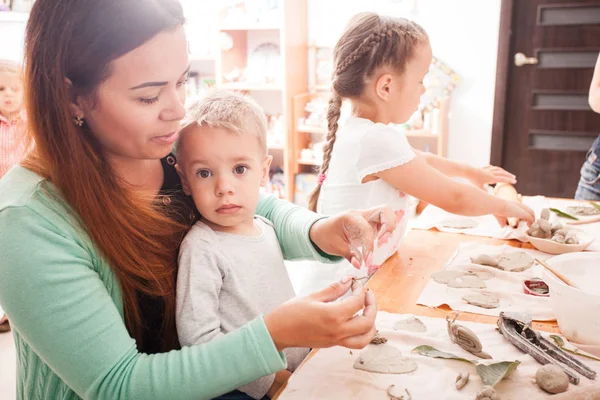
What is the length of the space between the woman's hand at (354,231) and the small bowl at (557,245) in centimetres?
53

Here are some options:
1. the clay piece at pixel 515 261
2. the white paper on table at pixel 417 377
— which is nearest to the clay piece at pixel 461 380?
Answer: the white paper on table at pixel 417 377

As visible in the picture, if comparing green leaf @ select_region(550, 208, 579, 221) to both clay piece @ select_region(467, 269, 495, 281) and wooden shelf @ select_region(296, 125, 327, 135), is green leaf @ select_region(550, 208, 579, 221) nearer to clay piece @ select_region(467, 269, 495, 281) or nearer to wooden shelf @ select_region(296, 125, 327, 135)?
clay piece @ select_region(467, 269, 495, 281)

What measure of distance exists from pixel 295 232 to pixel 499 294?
1.48 ft

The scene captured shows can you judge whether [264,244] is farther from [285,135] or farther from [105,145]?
[285,135]

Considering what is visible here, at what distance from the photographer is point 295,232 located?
3.78 feet

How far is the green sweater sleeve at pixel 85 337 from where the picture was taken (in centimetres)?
75

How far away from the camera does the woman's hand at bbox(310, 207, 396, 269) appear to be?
1042 mm

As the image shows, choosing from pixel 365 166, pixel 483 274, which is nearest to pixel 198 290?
pixel 483 274

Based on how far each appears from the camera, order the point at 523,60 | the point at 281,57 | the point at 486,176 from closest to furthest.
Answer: the point at 486,176 → the point at 523,60 → the point at 281,57

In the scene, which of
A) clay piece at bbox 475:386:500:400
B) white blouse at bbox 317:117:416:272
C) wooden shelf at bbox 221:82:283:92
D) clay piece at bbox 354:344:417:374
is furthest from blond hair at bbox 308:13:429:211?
wooden shelf at bbox 221:82:283:92

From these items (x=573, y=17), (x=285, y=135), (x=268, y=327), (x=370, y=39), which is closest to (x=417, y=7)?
(x=573, y=17)

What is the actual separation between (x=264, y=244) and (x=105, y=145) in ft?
1.19

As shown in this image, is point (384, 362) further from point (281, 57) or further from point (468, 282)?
point (281, 57)

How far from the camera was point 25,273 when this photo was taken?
0.75 m
